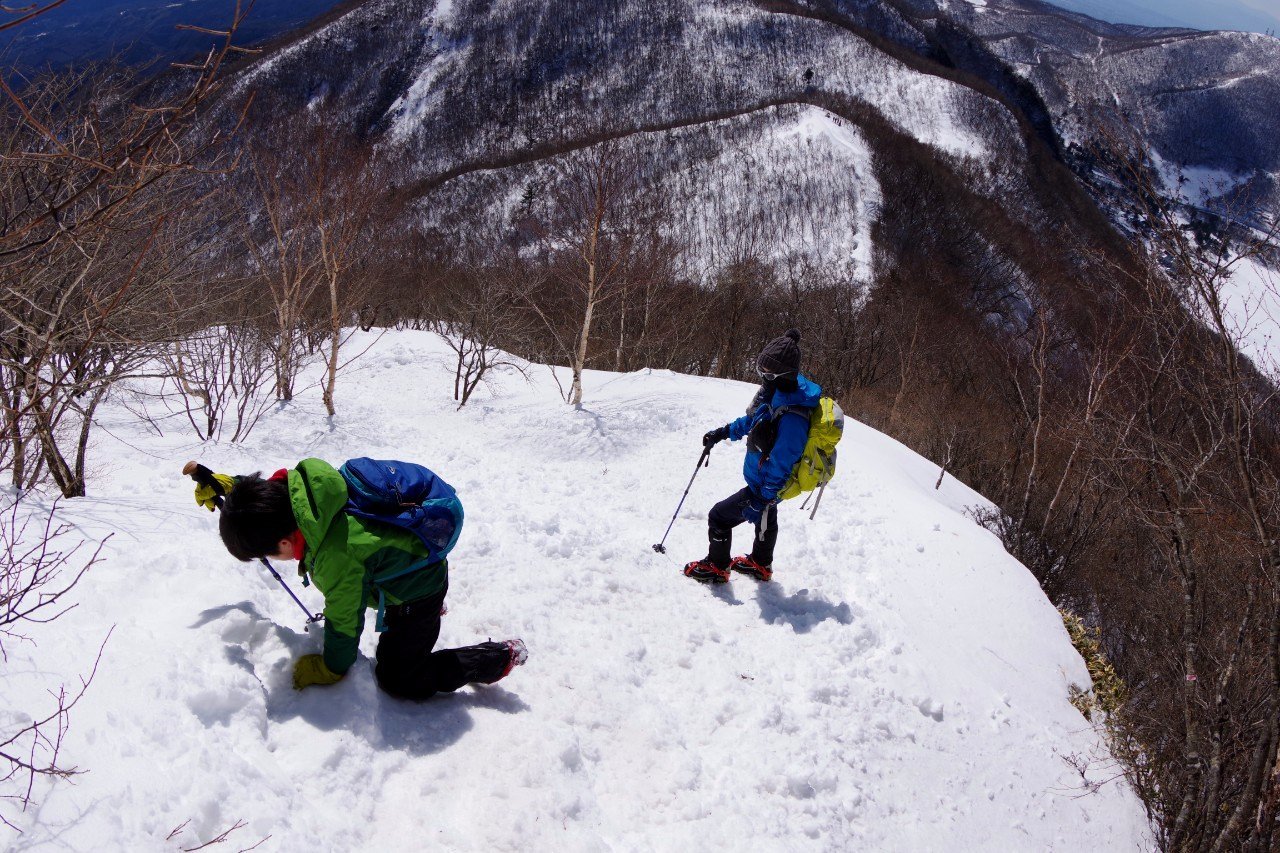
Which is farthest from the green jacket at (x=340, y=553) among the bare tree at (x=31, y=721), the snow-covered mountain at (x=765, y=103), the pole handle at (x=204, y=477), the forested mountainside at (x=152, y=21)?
the forested mountainside at (x=152, y=21)

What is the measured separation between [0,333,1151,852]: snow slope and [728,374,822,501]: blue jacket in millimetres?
1051

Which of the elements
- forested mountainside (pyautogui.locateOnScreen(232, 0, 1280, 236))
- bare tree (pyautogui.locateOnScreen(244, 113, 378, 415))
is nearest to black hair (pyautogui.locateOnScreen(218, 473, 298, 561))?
bare tree (pyautogui.locateOnScreen(244, 113, 378, 415))

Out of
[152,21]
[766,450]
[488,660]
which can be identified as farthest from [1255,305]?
[152,21]

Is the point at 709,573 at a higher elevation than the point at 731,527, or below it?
below

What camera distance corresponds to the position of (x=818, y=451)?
5184 mm

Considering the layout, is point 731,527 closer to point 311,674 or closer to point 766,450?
point 766,450

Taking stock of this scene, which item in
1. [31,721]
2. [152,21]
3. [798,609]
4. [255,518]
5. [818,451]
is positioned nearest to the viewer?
[31,721]

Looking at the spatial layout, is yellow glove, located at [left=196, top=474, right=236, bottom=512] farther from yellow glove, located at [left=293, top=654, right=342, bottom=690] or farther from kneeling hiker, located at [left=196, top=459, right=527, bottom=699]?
yellow glove, located at [left=293, top=654, right=342, bottom=690]

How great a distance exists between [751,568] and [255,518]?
153 inches

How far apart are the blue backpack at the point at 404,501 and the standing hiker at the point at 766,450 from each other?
102 inches

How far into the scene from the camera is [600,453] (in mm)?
9617

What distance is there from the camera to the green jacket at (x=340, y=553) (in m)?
3.13

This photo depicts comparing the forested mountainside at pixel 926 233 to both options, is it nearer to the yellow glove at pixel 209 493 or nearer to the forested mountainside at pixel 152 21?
the yellow glove at pixel 209 493

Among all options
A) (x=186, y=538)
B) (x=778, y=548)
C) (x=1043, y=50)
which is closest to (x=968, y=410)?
(x=778, y=548)
